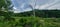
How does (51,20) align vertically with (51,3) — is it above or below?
below

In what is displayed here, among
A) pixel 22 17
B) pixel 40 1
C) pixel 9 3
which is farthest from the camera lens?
pixel 9 3

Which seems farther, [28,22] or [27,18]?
[27,18]

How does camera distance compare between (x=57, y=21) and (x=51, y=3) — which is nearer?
(x=51, y=3)

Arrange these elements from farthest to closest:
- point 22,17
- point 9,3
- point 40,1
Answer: point 9,3 < point 22,17 < point 40,1

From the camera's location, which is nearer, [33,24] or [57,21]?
[33,24]

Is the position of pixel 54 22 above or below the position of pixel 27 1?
below

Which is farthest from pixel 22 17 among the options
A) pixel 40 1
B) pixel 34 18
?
pixel 40 1

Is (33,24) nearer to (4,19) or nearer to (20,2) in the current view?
(20,2)

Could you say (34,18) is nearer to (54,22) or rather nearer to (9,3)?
(54,22)

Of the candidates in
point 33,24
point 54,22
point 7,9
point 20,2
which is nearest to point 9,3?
point 7,9
